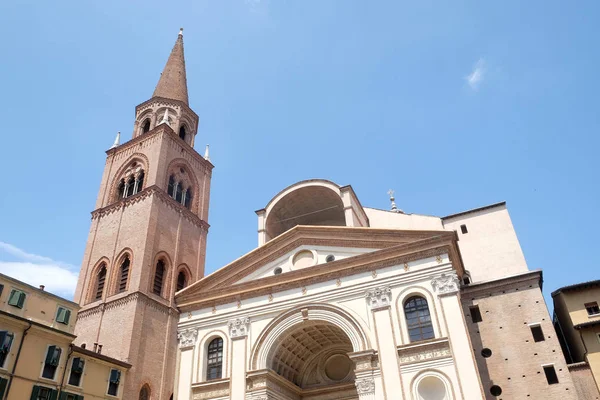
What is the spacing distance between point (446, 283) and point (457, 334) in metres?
1.97

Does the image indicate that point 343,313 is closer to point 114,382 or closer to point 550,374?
point 550,374

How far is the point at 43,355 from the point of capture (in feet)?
57.1

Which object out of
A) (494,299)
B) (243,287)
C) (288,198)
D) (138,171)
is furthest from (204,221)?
(494,299)

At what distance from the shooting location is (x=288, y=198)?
26.8 m

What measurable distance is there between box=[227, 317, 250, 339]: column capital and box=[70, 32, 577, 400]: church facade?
7 cm

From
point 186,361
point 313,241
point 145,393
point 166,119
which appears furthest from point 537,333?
point 166,119

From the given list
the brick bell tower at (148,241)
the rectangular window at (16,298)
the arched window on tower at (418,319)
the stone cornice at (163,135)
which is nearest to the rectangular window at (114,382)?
the brick bell tower at (148,241)

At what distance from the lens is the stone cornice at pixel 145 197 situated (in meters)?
27.1

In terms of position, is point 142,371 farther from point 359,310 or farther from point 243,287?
point 359,310

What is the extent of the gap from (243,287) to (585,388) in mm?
14338

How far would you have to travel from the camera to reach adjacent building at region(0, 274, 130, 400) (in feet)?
53.4

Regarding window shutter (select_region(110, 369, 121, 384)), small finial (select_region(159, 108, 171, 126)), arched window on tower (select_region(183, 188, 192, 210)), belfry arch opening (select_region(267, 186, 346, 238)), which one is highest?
small finial (select_region(159, 108, 171, 126))

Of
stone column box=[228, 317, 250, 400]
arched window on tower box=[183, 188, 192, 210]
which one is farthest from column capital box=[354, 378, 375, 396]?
arched window on tower box=[183, 188, 192, 210]

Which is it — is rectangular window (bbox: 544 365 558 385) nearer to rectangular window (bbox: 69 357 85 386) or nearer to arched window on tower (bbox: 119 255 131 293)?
rectangular window (bbox: 69 357 85 386)
